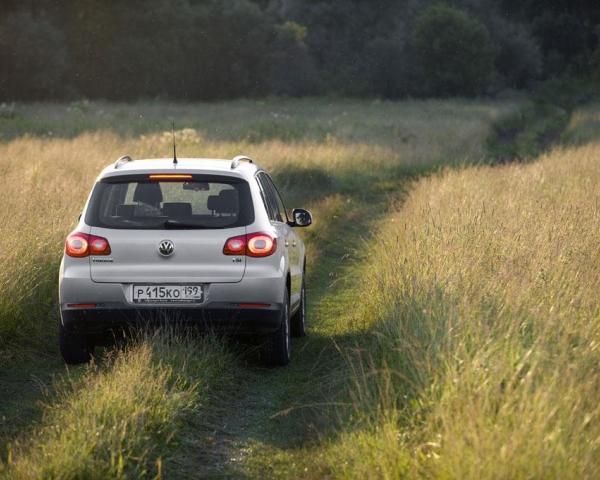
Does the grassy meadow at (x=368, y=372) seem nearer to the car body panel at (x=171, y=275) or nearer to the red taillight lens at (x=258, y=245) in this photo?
the car body panel at (x=171, y=275)

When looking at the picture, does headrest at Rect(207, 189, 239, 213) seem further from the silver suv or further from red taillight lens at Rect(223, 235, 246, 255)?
red taillight lens at Rect(223, 235, 246, 255)

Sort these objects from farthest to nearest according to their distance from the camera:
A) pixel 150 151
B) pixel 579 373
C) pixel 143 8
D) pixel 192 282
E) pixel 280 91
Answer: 1. pixel 280 91
2. pixel 143 8
3. pixel 150 151
4. pixel 192 282
5. pixel 579 373

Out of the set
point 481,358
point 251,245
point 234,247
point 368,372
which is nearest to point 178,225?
point 234,247

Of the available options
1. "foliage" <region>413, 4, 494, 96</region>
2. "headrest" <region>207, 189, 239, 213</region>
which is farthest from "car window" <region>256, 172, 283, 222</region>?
"foliage" <region>413, 4, 494, 96</region>

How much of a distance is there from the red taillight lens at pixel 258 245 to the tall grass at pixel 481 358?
3.25 feet

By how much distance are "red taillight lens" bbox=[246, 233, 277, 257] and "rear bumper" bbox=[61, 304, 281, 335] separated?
383 mm

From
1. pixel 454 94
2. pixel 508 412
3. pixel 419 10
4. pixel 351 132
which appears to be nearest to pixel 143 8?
pixel 454 94

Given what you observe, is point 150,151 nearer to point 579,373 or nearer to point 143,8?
point 579,373

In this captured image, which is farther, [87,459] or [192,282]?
[192,282]

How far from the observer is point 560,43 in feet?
312

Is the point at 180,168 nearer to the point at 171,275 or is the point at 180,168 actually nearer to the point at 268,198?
the point at 171,275

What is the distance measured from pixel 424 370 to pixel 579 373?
2.70 feet

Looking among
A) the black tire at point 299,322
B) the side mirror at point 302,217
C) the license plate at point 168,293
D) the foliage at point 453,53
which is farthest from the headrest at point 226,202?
the foliage at point 453,53

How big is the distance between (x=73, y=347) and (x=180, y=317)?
0.97 metres
